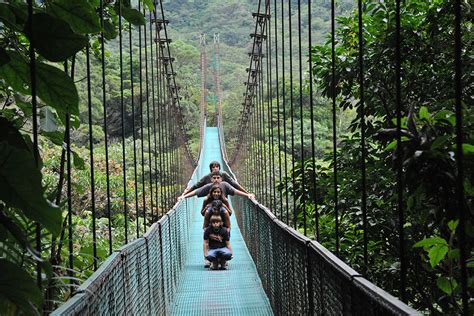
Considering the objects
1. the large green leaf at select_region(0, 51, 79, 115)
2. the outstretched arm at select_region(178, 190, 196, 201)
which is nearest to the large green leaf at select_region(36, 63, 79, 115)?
the large green leaf at select_region(0, 51, 79, 115)

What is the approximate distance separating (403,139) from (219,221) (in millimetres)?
3982

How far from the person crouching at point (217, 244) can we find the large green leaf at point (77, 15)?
451 cm

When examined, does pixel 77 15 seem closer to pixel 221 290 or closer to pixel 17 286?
pixel 17 286

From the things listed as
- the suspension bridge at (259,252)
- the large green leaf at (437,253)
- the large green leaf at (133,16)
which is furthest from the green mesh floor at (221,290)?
the large green leaf at (133,16)

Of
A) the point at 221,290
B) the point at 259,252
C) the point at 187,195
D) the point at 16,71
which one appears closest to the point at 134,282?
the point at 16,71

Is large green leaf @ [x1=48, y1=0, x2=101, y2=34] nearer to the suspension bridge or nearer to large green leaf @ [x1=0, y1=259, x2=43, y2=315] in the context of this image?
the suspension bridge

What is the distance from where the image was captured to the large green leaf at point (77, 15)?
30.7 inches

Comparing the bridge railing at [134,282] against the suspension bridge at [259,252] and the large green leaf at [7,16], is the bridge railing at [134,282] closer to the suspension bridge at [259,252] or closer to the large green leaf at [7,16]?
the suspension bridge at [259,252]

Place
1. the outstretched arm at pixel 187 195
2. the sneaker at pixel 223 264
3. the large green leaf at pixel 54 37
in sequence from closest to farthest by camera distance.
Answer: the large green leaf at pixel 54 37, the outstretched arm at pixel 187 195, the sneaker at pixel 223 264

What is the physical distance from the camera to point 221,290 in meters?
4.55

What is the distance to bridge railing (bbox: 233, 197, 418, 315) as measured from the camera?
47.2 inches

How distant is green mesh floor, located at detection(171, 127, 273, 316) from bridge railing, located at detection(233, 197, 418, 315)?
0.19 m

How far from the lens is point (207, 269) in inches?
217

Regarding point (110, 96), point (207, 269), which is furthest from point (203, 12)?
point (207, 269)
